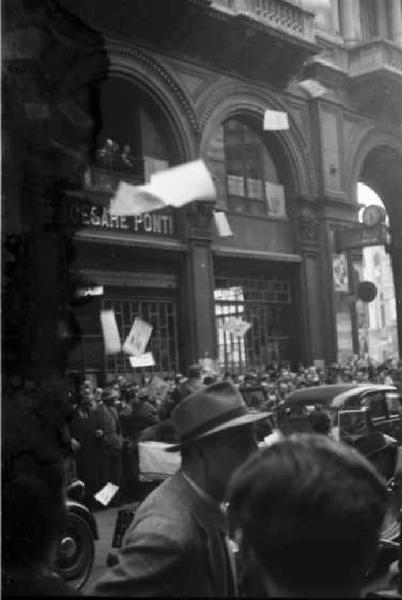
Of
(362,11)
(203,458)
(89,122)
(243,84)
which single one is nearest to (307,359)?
(243,84)

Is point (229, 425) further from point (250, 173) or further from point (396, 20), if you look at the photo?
point (250, 173)

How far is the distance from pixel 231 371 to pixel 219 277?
1.50 feet

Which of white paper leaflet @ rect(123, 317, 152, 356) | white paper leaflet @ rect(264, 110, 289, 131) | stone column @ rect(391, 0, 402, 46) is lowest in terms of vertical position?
white paper leaflet @ rect(123, 317, 152, 356)

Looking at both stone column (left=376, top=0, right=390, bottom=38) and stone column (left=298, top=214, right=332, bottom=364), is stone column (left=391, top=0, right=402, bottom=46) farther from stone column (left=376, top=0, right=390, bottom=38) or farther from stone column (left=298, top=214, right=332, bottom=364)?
stone column (left=298, top=214, right=332, bottom=364)

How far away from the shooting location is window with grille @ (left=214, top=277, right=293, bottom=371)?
121 inches

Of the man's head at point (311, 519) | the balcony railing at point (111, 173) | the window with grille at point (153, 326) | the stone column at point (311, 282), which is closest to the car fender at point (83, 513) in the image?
the window with grille at point (153, 326)

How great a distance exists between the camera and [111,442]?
593cm

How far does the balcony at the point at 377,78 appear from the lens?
130 inches

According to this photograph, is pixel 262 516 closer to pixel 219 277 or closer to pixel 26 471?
pixel 26 471

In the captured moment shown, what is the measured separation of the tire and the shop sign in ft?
6.30

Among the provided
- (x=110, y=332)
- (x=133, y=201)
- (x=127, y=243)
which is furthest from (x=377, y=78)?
(x=110, y=332)

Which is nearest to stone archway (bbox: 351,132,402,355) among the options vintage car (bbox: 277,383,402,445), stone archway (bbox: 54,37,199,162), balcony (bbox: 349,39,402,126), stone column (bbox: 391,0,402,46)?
balcony (bbox: 349,39,402,126)

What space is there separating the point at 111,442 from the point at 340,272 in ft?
8.91

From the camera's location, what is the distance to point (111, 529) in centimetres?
547
